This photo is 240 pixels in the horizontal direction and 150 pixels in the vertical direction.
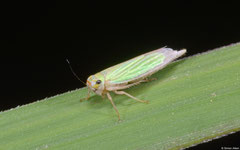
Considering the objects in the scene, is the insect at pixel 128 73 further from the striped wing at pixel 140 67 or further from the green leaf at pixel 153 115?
the green leaf at pixel 153 115

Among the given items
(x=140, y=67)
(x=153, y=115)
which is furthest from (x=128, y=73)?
(x=153, y=115)

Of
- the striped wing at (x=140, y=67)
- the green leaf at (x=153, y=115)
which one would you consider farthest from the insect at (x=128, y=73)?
the green leaf at (x=153, y=115)

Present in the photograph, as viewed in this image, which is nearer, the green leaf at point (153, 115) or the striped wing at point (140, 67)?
the green leaf at point (153, 115)

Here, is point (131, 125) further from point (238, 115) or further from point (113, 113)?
point (238, 115)

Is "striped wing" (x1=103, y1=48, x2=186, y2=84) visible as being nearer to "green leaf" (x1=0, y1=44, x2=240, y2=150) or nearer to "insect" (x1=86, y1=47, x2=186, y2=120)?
"insect" (x1=86, y1=47, x2=186, y2=120)

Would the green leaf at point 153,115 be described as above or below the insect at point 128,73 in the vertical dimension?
below

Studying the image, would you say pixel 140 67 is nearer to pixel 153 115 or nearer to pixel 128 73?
pixel 128 73

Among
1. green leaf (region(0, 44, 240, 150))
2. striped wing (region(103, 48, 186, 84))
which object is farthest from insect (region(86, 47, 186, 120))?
green leaf (region(0, 44, 240, 150))
